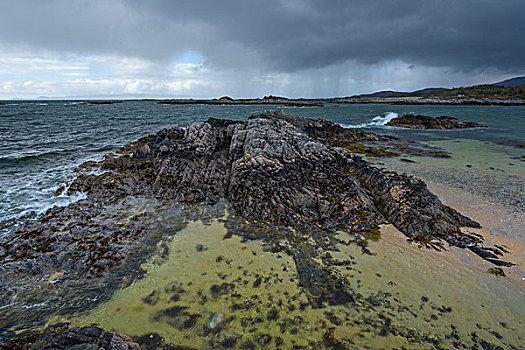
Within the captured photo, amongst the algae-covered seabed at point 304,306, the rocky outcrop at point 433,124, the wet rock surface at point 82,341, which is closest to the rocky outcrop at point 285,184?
the algae-covered seabed at point 304,306

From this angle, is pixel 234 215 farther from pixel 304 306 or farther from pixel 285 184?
pixel 304 306

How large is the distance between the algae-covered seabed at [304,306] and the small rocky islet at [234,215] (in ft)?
1.12

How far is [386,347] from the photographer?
17.3 ft

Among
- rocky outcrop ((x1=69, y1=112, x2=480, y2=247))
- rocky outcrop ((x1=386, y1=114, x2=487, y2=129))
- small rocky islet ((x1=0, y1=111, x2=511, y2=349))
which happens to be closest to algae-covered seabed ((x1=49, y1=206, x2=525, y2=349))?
small rocky islet ((x1=0, y1=111, x2=511, y2=349))

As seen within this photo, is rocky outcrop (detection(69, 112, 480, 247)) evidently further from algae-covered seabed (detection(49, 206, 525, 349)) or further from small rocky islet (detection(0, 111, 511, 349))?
algae-covered seabed (detection(49, 206, 525, 349))

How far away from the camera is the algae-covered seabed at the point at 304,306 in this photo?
5.42m

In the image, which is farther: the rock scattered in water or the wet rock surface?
the rock scattered in water

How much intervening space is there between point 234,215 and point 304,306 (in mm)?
5647

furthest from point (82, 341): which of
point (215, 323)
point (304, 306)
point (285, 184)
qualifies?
point (285, 184)

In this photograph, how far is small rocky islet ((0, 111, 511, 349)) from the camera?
671cm

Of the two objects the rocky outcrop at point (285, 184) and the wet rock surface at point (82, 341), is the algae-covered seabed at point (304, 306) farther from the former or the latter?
the rocky outcrop at point (285, 184)

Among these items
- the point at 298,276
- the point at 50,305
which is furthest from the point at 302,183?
the point at 50,305

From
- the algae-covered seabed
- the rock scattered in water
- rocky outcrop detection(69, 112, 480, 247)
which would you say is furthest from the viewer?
rocky outcrop detection(69, 112, 480, 247)

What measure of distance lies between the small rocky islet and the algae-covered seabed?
0.34m
